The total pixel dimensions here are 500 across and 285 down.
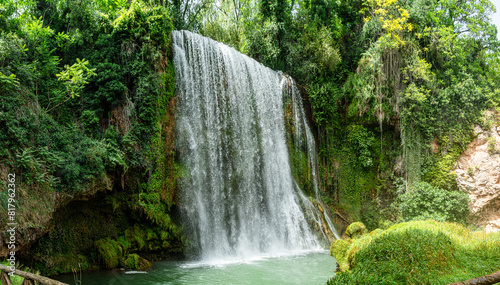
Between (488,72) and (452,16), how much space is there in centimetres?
362

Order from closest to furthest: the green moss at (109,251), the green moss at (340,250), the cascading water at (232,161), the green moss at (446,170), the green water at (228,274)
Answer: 1. the green water at (228,274)
2. the green moss at (340,250)
3. the green moss at (109,251)
4. the cascading water at (232,161)
5. the green moss at (446,170)

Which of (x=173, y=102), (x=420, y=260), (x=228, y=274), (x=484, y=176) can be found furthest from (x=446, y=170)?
(x=173, y=102)

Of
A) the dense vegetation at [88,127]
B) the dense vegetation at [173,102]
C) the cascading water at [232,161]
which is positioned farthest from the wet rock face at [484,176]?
the dense vegetation at [88,127]

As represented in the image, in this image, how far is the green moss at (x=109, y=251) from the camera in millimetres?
10133

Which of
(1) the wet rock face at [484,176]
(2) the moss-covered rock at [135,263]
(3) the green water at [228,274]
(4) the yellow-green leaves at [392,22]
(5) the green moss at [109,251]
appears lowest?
(3) the green water at [228,274]

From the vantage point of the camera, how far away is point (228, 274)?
31.7 ft

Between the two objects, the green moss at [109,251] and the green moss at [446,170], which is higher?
the green moss at [446,170]

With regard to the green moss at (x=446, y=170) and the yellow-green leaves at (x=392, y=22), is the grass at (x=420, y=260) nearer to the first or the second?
the green moss at (x=446, y=170)

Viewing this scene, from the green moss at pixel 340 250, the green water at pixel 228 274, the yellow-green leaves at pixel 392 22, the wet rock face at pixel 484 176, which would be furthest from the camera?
the yellow-green leaves at pixel 392 22

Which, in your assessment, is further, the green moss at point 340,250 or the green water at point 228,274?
the green moss at point 340,250

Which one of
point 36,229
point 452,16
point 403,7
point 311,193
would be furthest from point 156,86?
point 452,16

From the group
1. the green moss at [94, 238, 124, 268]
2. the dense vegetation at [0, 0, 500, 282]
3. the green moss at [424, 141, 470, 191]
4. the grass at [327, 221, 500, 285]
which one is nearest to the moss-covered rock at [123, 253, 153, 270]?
the dense vegetation at [0, 0, 500, 282]

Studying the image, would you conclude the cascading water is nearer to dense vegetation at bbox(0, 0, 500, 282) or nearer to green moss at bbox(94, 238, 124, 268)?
dense vegetation at bbox(0, 0, 500, 282)

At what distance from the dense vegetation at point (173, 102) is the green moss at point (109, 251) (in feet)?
0.10
